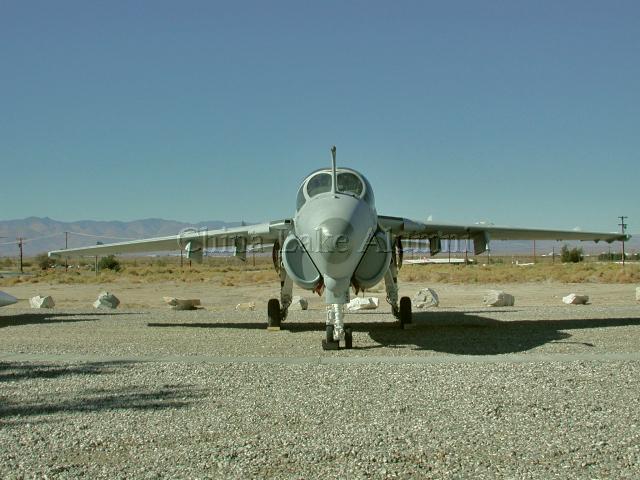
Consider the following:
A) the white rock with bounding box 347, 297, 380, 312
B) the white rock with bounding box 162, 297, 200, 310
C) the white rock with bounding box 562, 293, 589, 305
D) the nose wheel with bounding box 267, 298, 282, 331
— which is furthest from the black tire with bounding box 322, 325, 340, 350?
the white rock with bounding box 562, 293, 589, 305

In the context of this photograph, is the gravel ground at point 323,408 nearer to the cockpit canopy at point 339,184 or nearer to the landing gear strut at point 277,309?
the landing gear strut at point 277,309

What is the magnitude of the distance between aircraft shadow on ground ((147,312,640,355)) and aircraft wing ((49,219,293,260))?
211cm

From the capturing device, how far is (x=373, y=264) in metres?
13.5

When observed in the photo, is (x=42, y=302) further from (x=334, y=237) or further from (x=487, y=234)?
(x=334, y=237)

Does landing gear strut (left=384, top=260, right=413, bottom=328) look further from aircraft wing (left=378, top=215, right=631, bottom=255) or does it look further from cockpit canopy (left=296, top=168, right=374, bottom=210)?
cockpit canopy (left=296, top=168, right=374, bottom=210)

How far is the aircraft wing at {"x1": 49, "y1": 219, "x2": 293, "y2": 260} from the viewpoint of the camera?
1658 centimetres

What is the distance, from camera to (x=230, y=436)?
6.36 meters

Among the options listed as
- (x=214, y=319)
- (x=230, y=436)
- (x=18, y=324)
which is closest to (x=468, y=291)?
(x=214, y=319)

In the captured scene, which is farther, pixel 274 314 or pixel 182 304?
pixel 182 304

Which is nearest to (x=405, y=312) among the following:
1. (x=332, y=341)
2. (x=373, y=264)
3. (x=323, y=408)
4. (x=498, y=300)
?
(x=373, y=264)

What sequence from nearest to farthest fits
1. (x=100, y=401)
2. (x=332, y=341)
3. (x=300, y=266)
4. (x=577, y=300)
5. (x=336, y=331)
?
(x=100, y=401) < (x=336, y=331) < (x=332, y=341) < (x=300, y=266) < (x=577, y=300)

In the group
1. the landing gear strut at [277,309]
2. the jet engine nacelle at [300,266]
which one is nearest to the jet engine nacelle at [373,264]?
the jet engine nacelle at [300,266]

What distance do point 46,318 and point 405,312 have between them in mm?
10868

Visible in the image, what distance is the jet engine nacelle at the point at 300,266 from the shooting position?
1331 centimetres
